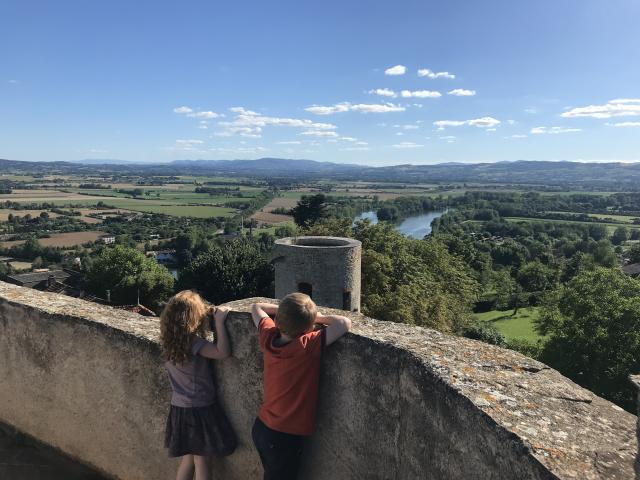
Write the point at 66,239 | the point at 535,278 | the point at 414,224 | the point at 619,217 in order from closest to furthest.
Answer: the point at 535,278 < the point at 66,239 < the point at 414,224 < the point at 619,217

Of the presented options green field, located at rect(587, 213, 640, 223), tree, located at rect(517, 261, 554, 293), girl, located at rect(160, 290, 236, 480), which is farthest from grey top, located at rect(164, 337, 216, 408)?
green field, located at rect(587, 213, 640, 223)

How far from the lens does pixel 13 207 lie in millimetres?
113812

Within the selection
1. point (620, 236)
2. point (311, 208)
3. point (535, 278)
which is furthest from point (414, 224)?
point (311, 208)

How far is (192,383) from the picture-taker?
Result: 11.8ft

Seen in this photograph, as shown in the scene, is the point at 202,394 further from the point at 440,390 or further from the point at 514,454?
the point at 514,454

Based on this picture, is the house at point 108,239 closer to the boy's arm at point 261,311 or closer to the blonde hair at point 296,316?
the boy's arm at point 261,311

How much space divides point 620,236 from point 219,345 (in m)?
107

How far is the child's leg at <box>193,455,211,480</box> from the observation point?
Answer: 12.2 feet

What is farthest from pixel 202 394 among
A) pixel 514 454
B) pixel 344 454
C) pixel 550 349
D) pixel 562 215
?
pixel 562 215

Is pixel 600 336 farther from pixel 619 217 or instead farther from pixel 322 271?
pixel 619 217

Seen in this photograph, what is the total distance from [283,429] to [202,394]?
0.77m

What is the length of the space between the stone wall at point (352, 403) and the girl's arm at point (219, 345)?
0.26 feet

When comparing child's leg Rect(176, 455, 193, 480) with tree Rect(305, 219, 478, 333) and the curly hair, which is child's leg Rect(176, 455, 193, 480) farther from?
tree Rect(305, 219, 478, 333)

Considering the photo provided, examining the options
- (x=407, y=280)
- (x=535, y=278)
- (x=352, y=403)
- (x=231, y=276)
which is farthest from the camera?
(x=535, y=278)
